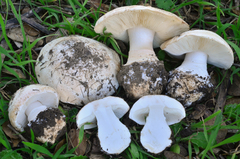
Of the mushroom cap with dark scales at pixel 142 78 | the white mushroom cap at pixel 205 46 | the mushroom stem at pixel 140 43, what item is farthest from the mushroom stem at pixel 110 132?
the white mushroom cap at pixel 205 46

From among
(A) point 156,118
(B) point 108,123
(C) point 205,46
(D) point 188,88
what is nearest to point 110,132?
(B) point 108,123

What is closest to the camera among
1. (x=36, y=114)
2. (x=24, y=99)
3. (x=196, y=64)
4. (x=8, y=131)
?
(x=24, y=99)

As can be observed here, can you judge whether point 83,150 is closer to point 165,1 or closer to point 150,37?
point 150,37

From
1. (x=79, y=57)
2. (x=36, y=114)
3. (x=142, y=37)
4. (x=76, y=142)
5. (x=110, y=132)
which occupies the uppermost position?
(x=142, y=37)

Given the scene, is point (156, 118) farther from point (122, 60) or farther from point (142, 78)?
point (122, 60)

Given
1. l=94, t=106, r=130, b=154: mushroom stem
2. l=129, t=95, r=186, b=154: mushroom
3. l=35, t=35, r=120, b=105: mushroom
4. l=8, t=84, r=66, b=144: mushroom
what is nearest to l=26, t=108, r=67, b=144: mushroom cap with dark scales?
l=8, t=84, r=66, b=144: mushroom

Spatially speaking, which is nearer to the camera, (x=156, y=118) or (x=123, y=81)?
(x=156, y=118)

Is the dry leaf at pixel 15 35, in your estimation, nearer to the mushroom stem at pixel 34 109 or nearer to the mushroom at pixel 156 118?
the mushroom stem at pixel 34 109
